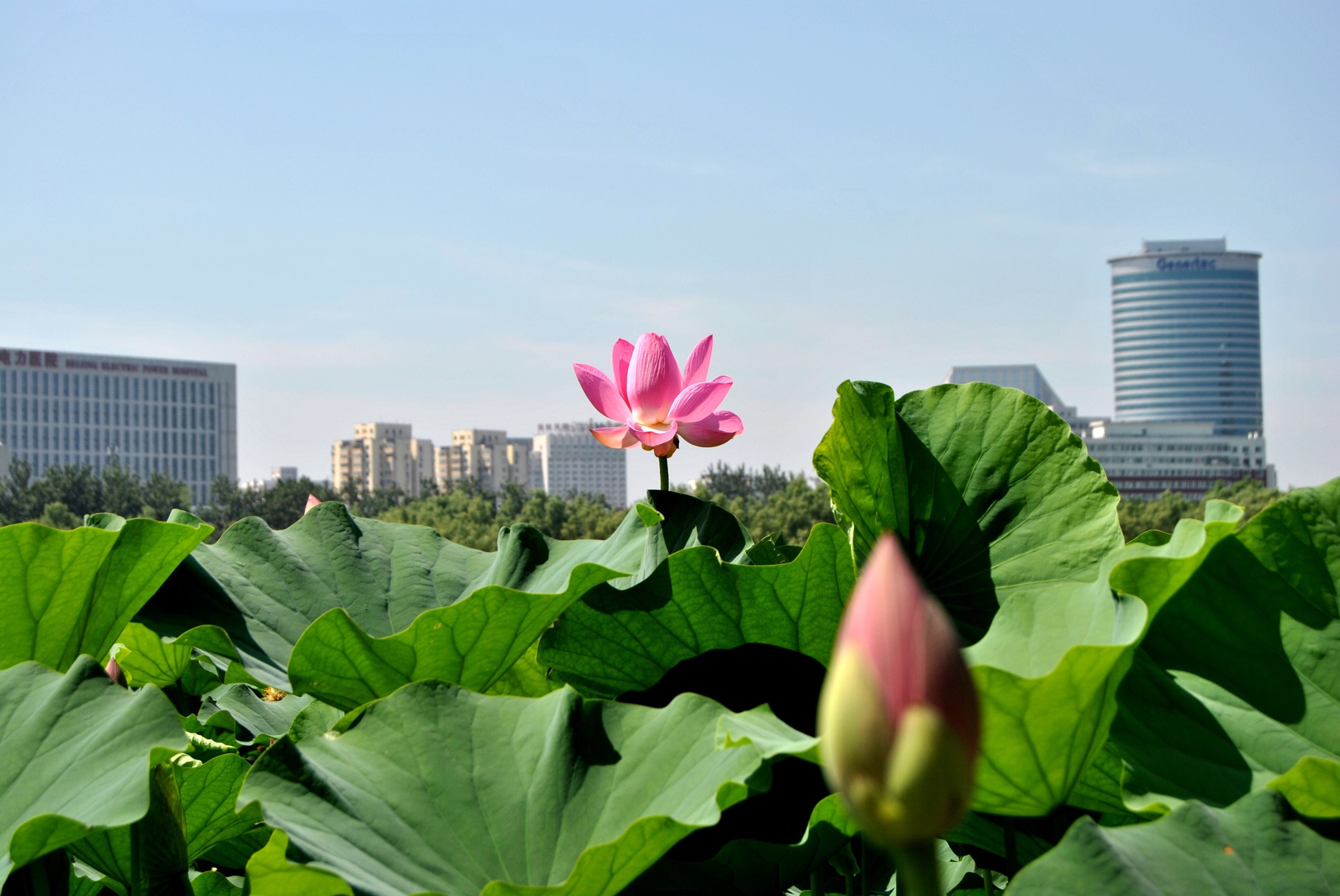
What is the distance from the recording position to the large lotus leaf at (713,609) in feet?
1.61

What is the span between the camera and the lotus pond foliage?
1.02 ft

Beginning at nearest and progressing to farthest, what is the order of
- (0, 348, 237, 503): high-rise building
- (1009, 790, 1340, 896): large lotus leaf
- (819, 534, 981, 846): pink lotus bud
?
(819, 534, 981, 846): pink lotus bud
(1009, 790, 1340, 896): large lotus leaf
(0, 348, 237, 503): high-rise building

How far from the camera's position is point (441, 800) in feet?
Answer: 1.27

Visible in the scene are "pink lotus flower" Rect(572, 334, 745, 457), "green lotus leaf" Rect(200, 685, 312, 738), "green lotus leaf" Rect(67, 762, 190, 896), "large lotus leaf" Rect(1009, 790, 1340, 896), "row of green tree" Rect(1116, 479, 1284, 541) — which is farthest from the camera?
"row of green tree" Rect(1116, 479, 1284, 541)

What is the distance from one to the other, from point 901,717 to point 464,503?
2999 centimetres

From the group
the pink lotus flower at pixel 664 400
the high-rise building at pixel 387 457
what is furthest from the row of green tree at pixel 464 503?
the pink lotus flower at pixel 664 400

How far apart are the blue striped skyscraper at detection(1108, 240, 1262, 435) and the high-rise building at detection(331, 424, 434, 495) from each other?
46997mm

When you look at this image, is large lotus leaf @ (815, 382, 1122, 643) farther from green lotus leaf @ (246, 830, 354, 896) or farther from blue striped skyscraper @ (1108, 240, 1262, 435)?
blue striped skyscraper @ (1108, 240, 1262, 435)

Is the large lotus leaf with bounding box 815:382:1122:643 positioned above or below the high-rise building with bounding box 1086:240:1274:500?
below

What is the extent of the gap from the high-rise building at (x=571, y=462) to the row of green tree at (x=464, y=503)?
3258 centimetres

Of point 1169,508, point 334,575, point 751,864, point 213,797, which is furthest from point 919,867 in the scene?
point 1169,508

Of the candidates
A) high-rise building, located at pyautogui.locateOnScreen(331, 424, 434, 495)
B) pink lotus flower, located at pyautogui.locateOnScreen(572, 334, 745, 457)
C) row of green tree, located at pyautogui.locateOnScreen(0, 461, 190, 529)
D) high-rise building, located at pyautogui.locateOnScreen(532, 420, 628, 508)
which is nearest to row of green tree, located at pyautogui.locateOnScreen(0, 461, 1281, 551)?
row of green tree, located at pyautogui.locateOnScreen(0, 461, 190, 529)

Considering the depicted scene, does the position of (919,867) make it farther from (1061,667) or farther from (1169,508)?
(1169,508)

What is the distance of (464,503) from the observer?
2953 cm
